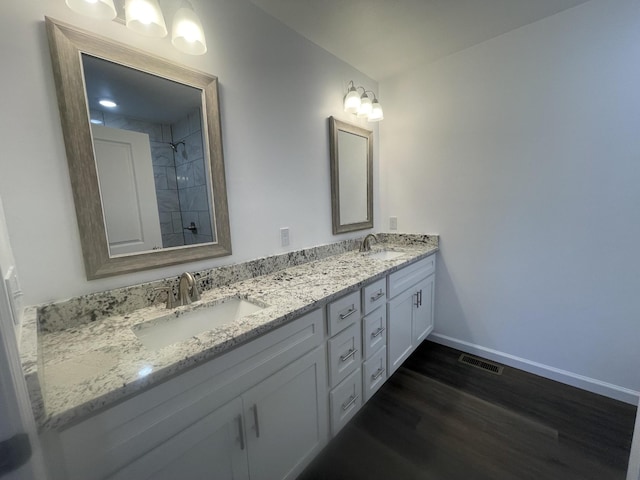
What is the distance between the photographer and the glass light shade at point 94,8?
84 centimetres

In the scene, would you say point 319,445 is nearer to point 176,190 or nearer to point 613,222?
point 176,190

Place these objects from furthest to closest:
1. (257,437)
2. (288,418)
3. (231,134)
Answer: (231,134) → (288,418) → (257,437)

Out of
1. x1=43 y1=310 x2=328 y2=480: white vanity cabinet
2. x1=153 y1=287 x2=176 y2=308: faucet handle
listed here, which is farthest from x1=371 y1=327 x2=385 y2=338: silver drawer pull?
x1=153 y1=287 x2=176 y2=308: faucet handle

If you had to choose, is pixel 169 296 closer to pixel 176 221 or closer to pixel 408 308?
pixel 176 221

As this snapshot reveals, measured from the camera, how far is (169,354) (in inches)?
28.6

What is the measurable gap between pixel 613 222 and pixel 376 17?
72.4 inches

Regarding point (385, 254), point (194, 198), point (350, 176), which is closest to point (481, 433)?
point (385, 254)

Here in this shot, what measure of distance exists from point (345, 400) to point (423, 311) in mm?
1053

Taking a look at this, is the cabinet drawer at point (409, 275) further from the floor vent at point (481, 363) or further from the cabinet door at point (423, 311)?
the floor vent at point (481, 363)

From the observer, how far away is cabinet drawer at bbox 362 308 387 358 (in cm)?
144

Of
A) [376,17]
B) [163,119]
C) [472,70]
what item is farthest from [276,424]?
[472,70]

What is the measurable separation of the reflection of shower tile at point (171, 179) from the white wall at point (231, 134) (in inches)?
10.1

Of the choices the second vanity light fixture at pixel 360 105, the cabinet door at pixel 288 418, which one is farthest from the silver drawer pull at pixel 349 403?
the second vanity light fixture at pixel 360 105

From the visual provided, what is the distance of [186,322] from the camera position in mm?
1068
